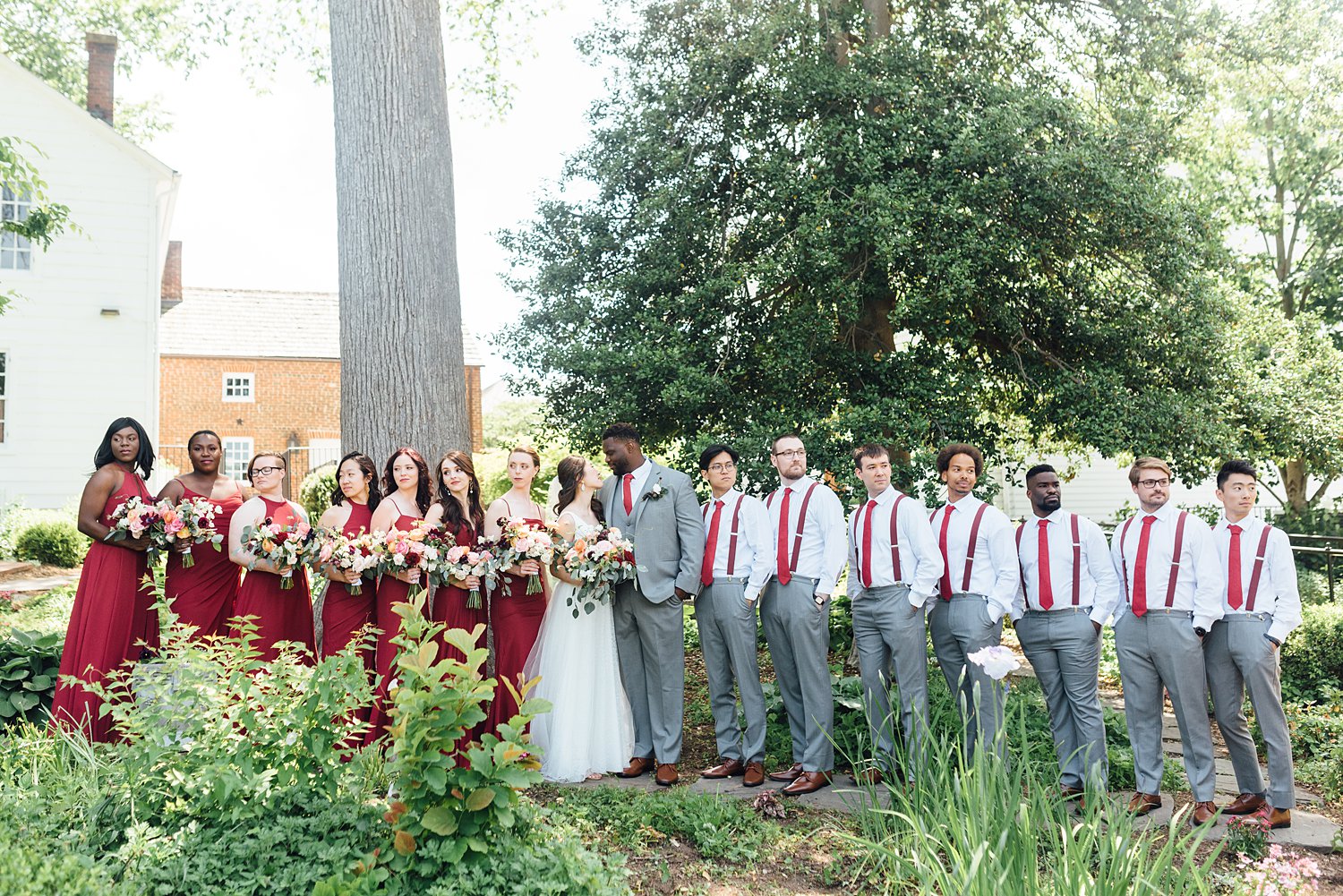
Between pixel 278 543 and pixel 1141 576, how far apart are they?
5.04 metres

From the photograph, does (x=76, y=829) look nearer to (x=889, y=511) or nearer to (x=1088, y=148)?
(x=889, y=511)

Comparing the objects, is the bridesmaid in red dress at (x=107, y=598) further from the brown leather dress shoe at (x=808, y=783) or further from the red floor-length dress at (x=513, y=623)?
the brown leather dress shoe at (x=808, y=783)

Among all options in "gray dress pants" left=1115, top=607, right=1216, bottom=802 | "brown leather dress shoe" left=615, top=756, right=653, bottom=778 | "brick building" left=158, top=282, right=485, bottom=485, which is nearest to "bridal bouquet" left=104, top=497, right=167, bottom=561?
A: "brown leather dress shoe" left=615, top=756, right=653, bottom=778

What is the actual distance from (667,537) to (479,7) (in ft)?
29.8

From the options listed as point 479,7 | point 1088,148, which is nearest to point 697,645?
point 1088,148

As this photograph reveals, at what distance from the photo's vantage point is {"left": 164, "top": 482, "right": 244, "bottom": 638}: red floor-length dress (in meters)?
6.52

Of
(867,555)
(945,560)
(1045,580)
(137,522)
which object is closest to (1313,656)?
(1045,580)

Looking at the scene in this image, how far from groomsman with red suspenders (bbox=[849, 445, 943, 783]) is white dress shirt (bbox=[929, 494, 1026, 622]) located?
148 millimetres

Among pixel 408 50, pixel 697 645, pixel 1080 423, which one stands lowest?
pixel 697 645

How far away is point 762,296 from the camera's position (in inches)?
341

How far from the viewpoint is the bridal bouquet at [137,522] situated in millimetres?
6234

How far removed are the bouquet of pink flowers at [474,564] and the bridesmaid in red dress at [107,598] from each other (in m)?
1.84

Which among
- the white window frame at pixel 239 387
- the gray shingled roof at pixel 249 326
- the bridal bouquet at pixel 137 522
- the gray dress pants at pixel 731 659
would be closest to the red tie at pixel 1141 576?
the gray dress pants at pixel 731 659

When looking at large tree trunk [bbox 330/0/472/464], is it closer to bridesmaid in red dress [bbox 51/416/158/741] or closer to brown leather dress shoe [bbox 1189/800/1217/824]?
bridesmaid in red dress [bbox 51/416/158/741]
